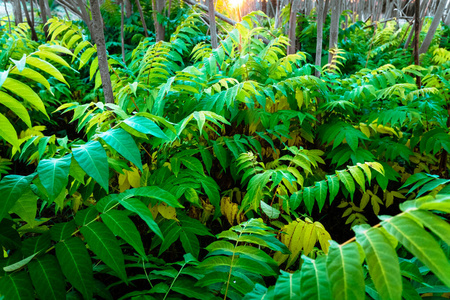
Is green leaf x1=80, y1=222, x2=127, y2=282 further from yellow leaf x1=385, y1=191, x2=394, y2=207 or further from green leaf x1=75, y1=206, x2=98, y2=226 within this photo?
yellow leaf x1=385, y1=191, x2=394, y2=207

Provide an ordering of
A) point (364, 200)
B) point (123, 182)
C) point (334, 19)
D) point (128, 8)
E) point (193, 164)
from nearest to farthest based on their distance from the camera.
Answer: point (193, 164) < point (123, 182) < point (364, 200) < point (334, 19) < point (128, 8)

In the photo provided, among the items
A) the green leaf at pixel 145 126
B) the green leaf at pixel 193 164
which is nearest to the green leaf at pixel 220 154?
the green leaf at pixel 193 164

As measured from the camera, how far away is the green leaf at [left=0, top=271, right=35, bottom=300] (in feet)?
2.18

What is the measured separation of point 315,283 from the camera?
1.83ft

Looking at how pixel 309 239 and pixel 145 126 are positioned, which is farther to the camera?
pixel 309 239

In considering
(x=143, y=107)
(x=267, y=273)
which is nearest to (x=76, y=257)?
(x=267, y=273)

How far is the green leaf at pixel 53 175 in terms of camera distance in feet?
2.27

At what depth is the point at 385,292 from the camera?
47 cm

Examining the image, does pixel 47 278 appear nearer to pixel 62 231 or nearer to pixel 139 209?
pixel 62 231

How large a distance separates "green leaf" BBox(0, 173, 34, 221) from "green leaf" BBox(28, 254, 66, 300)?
0.15 m

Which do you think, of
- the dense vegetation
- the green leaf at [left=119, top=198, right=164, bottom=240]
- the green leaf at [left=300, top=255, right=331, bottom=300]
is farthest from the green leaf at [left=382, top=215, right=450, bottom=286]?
the green leaf at [left=119, top=198, right=164, bottom=240]

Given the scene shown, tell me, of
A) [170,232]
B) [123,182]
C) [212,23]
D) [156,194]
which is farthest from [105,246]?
[212,23]

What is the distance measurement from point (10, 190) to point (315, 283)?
813 millimetres

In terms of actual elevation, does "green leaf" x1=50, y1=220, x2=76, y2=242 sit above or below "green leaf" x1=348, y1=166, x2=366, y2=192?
above
